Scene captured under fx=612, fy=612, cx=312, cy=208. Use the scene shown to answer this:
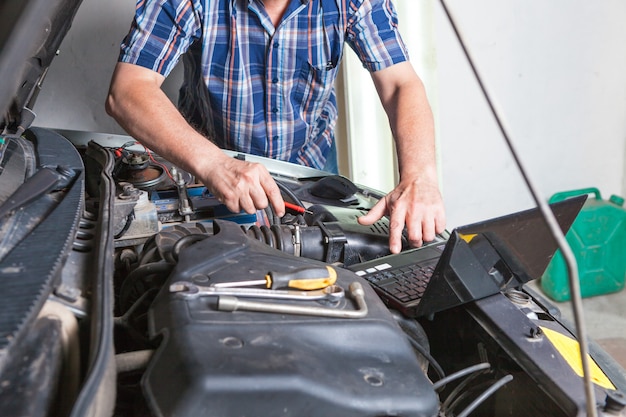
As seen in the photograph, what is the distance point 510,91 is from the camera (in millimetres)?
2520

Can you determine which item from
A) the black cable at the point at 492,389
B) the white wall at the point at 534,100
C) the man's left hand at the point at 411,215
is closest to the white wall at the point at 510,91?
the white wall at the point at 534,100

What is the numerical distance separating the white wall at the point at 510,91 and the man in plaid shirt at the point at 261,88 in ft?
2.21

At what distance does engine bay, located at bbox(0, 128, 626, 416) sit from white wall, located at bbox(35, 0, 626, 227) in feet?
4.58

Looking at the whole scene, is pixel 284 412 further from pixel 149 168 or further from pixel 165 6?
pixel 165 6

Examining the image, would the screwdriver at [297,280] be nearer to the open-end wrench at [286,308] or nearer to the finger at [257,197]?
the open-end wrench at [286,308]


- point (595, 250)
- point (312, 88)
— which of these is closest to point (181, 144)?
A: point (312, 88)

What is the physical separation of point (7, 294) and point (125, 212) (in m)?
0.41

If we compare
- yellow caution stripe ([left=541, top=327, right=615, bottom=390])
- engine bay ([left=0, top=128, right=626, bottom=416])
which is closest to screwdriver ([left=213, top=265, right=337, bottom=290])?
engine bay ([left=0, top=128, right=626, bottom=416])

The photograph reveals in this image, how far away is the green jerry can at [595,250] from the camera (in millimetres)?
2584

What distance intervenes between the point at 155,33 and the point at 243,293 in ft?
3.05

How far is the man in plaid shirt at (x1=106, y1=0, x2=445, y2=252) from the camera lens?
1165 millimetres

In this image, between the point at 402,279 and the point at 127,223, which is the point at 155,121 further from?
the point at 402,279

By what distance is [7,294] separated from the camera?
1.84ft

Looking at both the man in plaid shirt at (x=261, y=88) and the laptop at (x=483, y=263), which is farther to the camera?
the man in plaid shirt at (x=261, y=88)
